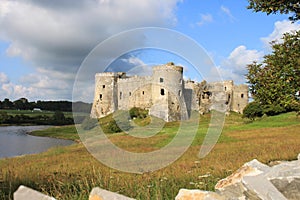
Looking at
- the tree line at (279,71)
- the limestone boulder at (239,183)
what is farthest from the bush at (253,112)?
the limestone boulder at (239,183)

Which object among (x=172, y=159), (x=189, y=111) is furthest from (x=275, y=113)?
(x=172, y=159)

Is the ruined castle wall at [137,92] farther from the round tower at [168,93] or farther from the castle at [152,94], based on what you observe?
the round tower at [168,93]

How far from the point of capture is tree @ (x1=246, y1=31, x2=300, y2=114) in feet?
33.6

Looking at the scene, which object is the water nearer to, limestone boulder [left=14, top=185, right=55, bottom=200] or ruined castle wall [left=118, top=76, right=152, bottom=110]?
ruined castle wall [left=118, top=76, right=152, bottom=110]

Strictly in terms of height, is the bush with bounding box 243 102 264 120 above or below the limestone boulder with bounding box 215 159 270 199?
above

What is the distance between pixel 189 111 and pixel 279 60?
49325 millimetres

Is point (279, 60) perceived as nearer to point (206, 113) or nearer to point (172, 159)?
point (172, 159)

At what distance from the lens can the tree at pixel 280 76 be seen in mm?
10250

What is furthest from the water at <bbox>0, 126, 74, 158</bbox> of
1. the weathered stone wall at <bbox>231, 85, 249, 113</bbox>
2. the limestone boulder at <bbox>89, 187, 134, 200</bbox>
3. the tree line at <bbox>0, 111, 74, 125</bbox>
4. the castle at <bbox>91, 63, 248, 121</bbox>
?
the weathered stone wall at <bbox>231, 85, 249, 113</bbox>

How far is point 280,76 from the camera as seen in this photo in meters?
10.7

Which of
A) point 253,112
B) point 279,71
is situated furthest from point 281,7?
point 253,112

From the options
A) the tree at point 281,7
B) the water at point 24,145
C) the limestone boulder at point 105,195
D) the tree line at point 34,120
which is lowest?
the water at point 24,145

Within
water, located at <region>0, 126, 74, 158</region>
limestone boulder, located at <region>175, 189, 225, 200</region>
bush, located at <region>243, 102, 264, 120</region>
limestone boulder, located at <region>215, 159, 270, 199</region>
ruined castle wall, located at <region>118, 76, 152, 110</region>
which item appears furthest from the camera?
ruined castle wall, located at <region>118, 76, 152, 110</region>

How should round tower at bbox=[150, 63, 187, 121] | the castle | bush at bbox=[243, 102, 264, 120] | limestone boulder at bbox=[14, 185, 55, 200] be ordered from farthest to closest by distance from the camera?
bush at bbox=[243, 102, 264, 120]
the castle
round tower at bbox=[150, 63, 187, 121]
limestone boulder at bbox=[14, 185, 55, 200]
